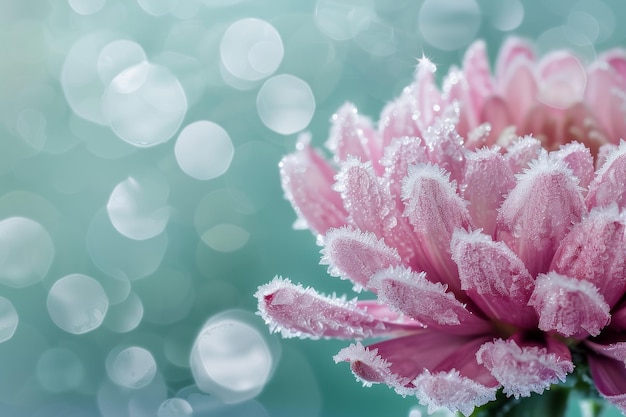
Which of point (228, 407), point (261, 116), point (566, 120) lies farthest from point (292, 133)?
point (566, 120)

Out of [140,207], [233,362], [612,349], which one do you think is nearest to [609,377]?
[612,349]

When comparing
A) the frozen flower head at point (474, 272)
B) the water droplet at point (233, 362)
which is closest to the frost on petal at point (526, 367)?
the frozen flower head at point (474, 272)

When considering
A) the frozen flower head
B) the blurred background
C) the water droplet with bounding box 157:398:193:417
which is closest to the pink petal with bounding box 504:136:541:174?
the frozen flower head

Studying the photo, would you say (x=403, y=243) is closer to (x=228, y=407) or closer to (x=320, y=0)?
(x=228, y=407)

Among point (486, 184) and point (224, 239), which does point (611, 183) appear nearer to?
point (486, 184)

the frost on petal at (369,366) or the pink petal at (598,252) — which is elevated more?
the pink petal at (598,252)

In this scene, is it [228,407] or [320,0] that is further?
[320,0]

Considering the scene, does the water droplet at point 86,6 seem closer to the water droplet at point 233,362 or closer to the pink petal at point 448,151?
the water droplet at point 233,362

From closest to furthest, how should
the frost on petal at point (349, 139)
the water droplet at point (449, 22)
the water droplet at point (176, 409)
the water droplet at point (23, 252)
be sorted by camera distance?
the frost on petal at point (349, 139) → the water droplet at point (176, 409) → the water droplet at point (23, 252) → the water droplet at point (449, 22)

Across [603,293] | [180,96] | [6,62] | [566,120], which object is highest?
[6,62]
